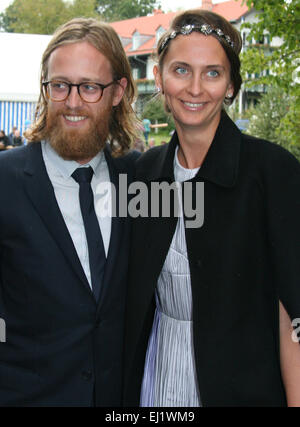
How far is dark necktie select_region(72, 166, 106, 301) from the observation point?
7.70 ft

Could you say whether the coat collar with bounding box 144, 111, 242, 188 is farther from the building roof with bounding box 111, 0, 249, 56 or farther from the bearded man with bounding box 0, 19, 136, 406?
the building roof with bounding box 111, 0, 249, 56

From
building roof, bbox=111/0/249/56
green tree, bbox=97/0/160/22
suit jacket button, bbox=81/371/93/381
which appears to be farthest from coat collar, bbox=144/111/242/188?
green tree, bbox=97/0/160/22

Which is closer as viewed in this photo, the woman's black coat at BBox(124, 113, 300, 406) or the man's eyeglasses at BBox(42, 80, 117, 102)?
the woman's black coat at BBox(124, 113, 300, 406)

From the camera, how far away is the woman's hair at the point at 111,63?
8.40 ft

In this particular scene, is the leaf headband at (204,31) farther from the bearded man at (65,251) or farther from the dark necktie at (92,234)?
the dark necktie at (92,234)

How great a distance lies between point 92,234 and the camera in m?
2.37

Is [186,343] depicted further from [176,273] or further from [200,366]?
[176,273]

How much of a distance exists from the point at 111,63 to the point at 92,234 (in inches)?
33.9

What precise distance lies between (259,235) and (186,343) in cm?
55

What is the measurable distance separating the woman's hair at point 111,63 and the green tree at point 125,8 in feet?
224

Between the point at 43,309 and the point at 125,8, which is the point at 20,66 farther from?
the point at 125,8

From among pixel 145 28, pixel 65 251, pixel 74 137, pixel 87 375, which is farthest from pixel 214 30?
pixel 145 28

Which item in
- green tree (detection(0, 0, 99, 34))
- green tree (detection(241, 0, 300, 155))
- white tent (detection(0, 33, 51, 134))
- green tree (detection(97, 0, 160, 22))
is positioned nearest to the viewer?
green tree (detection(241, 0, 300, 155))
